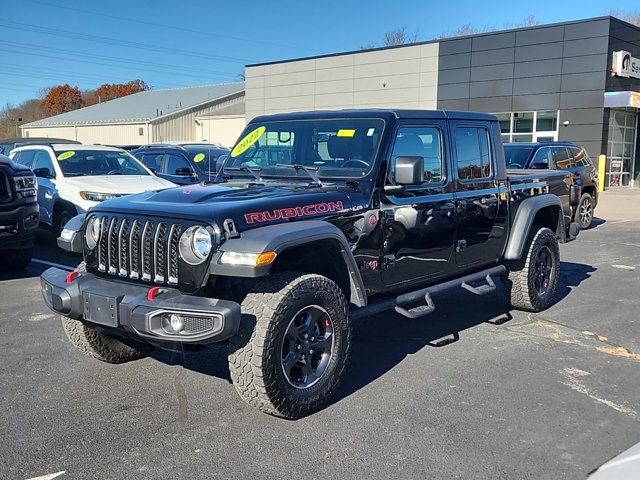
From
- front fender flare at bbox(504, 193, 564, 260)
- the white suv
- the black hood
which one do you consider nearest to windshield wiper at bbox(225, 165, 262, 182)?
the black hood

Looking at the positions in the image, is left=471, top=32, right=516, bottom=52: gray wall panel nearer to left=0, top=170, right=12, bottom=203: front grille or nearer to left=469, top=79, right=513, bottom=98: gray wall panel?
left=469, top=79, right=513, bottom=98: gray wall panel

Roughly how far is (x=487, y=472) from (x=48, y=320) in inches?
179

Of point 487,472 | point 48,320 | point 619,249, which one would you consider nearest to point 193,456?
point 487,472

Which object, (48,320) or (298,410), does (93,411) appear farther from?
(48,320)

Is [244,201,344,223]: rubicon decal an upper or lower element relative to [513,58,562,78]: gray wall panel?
lower

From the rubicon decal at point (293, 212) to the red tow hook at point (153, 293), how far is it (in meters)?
0.67

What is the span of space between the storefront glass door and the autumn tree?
Result: 235 ft

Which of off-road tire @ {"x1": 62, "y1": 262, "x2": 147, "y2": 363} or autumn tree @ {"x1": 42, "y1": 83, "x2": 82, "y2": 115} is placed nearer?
off-road tire @ {"x1": 62, "y1": 262, "x2": 147, "y2": 363}

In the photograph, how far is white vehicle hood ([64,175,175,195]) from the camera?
376 inches

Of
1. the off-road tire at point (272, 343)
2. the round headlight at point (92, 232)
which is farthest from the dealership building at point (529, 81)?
the round headlight at point (92, 232)

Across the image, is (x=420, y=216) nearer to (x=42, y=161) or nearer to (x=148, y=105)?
(x=42, y=161)

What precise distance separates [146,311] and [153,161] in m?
9.91

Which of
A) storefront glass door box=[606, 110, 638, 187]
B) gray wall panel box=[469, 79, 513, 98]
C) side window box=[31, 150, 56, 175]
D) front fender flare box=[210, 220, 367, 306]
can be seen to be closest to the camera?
front fender flare box=[210, 220, 367, 306]

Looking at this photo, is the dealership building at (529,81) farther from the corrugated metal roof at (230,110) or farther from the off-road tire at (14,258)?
the off-road tire at (14,258)
